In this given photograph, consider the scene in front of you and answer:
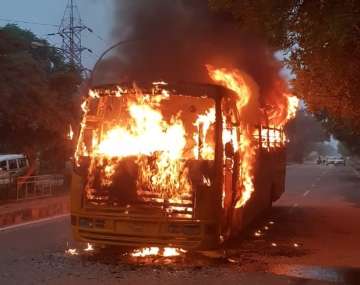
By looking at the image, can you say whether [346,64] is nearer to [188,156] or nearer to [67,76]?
[188,156]

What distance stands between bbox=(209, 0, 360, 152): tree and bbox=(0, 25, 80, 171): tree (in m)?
9.77

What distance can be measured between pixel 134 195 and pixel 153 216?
448 mm

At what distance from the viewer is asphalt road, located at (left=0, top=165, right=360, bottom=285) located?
27.6 ft

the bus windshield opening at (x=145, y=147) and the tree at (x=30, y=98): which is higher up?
the tree at (x=30, y=98)

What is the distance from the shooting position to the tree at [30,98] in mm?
19875

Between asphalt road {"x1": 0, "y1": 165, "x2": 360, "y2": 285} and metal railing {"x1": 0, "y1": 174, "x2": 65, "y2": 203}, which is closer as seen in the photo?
asphalt road {"x1": 0, "y1": 165, "x2": 360, "y2": 285}

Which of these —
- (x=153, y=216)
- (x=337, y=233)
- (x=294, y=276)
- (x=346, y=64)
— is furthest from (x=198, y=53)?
(x=294, y=276)

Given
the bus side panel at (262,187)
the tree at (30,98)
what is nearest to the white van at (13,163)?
the tree at (30,98)

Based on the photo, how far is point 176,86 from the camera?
32.5 feet

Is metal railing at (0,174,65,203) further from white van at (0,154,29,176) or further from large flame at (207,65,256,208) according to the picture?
large flame at (207,65,256,208)

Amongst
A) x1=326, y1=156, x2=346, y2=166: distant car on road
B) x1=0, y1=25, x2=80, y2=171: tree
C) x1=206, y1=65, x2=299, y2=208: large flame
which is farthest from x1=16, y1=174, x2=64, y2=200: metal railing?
x1=326, y1=156, x2=346, y2=166: distant car on road

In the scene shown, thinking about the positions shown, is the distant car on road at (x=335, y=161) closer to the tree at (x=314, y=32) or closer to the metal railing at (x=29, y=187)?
the metal railing at (x=29, y=187)

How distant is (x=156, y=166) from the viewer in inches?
375

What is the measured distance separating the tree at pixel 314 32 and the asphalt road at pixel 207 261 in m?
3.38
